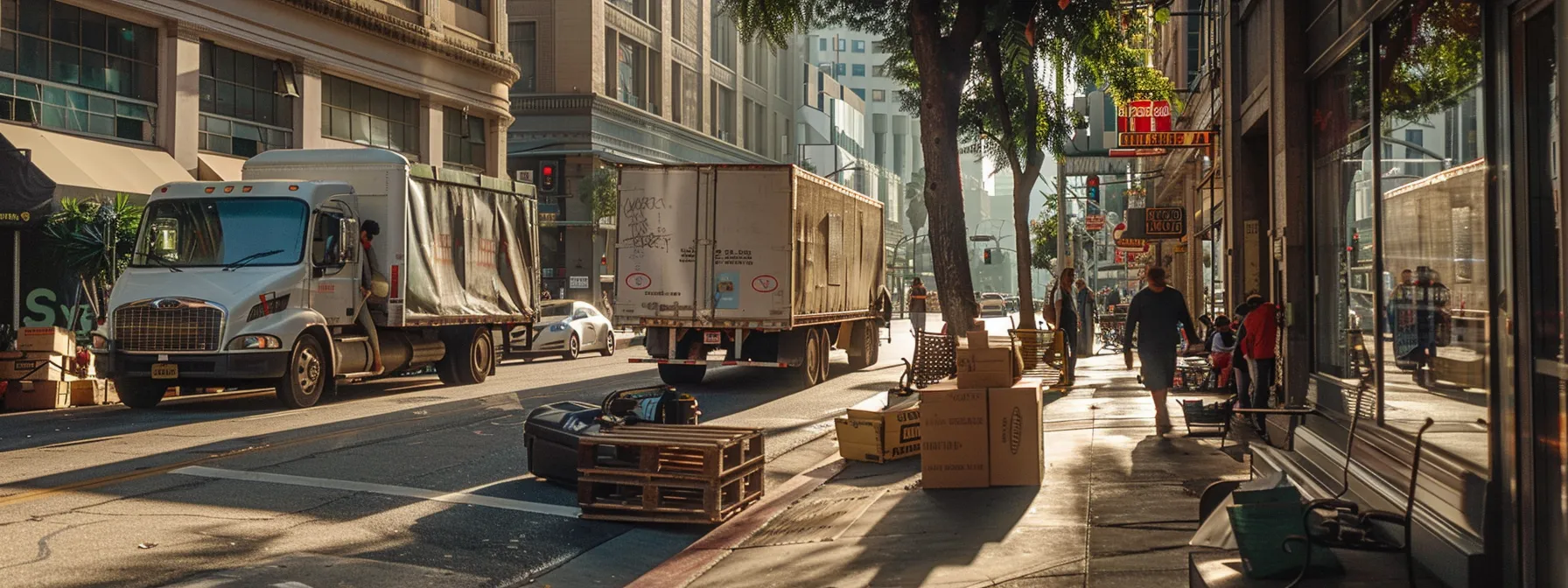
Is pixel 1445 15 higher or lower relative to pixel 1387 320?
higher

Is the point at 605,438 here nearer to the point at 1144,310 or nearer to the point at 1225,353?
the point at 1144,310

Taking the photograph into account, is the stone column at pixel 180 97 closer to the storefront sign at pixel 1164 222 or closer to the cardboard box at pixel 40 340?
the cardboard box at pixel 40 340

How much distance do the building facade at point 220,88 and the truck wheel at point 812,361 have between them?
13.1m

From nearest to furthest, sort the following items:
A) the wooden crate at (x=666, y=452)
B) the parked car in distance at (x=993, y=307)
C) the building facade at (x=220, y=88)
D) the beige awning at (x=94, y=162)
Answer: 1. the wooden crate at (x=666, y=452)
2. the beige awning at (x=94, y=162)
3. the building facade at (x=220, y=88)
4. the parked car in distance at (x=993, y=307)

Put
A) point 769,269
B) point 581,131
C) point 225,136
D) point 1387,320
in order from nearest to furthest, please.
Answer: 1. point 1387,320
2. point 769,269
3. point 225,136
4. point 581,131

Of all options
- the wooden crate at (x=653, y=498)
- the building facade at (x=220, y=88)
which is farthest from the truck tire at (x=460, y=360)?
the wooden crate at (x=653, y=498)

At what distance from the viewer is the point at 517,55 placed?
58.0 m

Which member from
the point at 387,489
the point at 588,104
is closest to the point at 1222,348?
the point at 387,489

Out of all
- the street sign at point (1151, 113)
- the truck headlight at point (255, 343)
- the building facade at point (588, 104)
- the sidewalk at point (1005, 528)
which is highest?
the building facade at point (588, 104)

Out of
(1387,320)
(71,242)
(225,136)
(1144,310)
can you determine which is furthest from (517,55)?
(1387,320)

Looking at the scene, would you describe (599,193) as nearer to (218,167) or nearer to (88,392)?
(218,167)

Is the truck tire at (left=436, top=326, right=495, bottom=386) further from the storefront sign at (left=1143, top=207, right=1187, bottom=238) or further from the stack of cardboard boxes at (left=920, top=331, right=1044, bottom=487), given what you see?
the storefront sign at (left=1143, top=207, right=1187, bottom=238)

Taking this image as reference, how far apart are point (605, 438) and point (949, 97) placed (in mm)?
8745

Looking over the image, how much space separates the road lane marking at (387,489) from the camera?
9781mm
